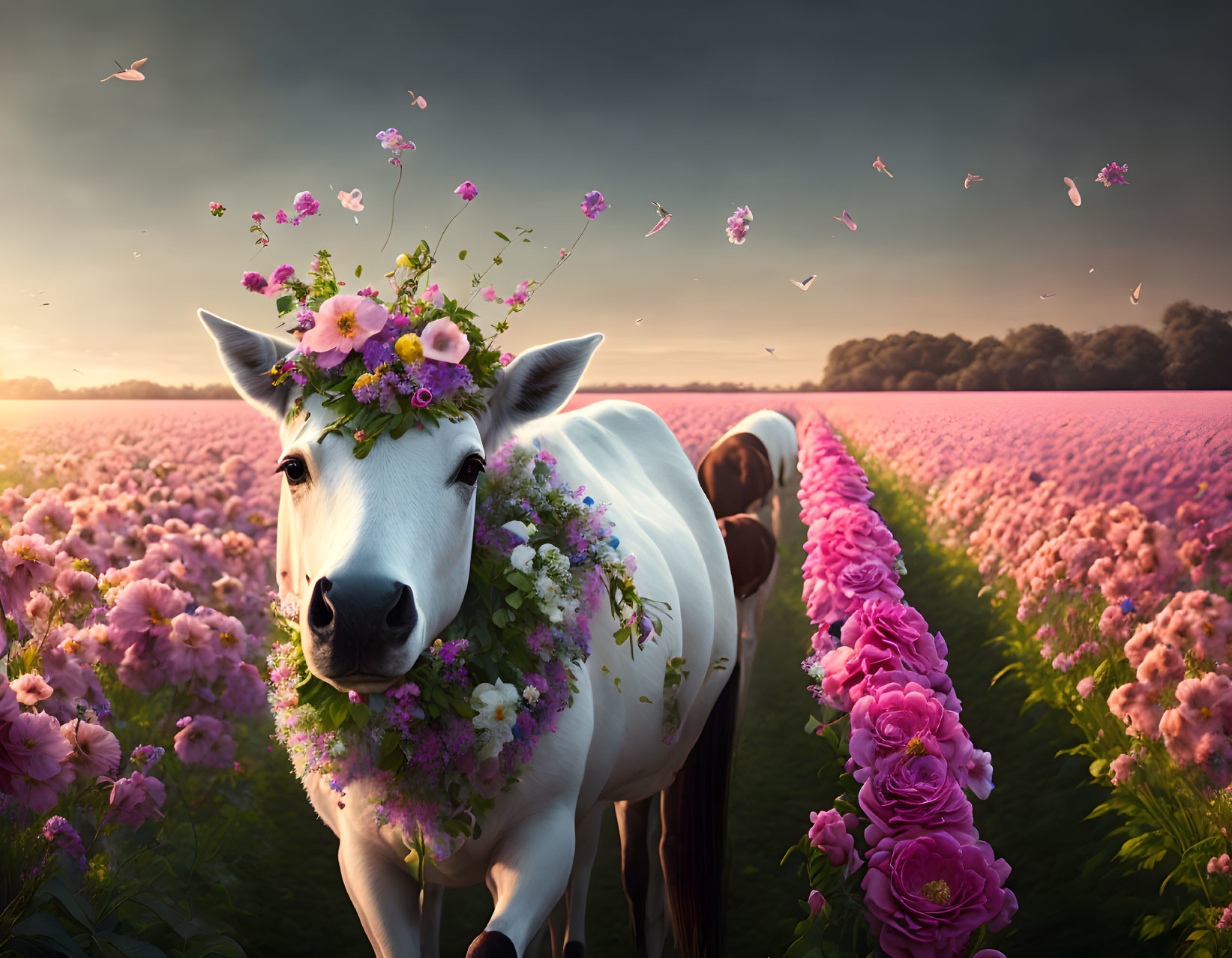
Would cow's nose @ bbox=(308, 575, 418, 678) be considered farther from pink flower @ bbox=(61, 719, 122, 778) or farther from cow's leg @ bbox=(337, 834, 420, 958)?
pink flower @ bbox=(61, 719, 122, 778)

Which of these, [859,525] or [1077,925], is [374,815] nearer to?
[1077,925]

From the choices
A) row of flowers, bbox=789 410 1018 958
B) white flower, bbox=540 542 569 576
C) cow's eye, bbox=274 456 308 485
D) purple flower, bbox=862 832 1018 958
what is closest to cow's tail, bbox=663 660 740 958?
row of flowers, bbox=789 410 1018 958

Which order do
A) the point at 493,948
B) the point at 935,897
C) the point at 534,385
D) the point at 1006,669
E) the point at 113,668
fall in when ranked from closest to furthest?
1. the point at 493,948
2. the point at 534,385
3. the point at 935,897
4. the point at 113,668
5. the point at 1006,669

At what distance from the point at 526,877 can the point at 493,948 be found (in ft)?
0.67

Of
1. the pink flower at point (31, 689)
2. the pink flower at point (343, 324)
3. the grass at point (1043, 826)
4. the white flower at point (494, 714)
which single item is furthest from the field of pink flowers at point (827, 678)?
the pink flower at point (343, 324)

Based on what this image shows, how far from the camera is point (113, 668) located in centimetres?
383

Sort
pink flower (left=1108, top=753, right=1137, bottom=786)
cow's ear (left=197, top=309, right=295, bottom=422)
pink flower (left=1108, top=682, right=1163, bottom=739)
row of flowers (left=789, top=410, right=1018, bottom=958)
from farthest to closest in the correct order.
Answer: pink flower (left=1108, top=753, right=1137, bottom=786) < pink flower (left=1108, top=682, right=1163, bottom=739) < row of flowers (left=789, top=410, right=1018, bottom=958) < cow's ear (left=197, top=309, right=295, bottom=422)

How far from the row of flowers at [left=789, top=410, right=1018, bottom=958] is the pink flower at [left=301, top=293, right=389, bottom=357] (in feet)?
6.94

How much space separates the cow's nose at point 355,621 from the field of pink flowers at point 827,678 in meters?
1.16

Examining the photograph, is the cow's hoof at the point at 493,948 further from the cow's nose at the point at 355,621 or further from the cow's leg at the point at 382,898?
the cow's nose at the point at 355,621

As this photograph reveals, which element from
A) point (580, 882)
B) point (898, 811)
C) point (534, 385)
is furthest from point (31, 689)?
point (898, 811)

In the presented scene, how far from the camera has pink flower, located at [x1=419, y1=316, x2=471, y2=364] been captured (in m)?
1.99

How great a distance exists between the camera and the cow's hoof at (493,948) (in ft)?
6.21

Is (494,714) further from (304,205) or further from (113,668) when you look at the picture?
(113,668)
